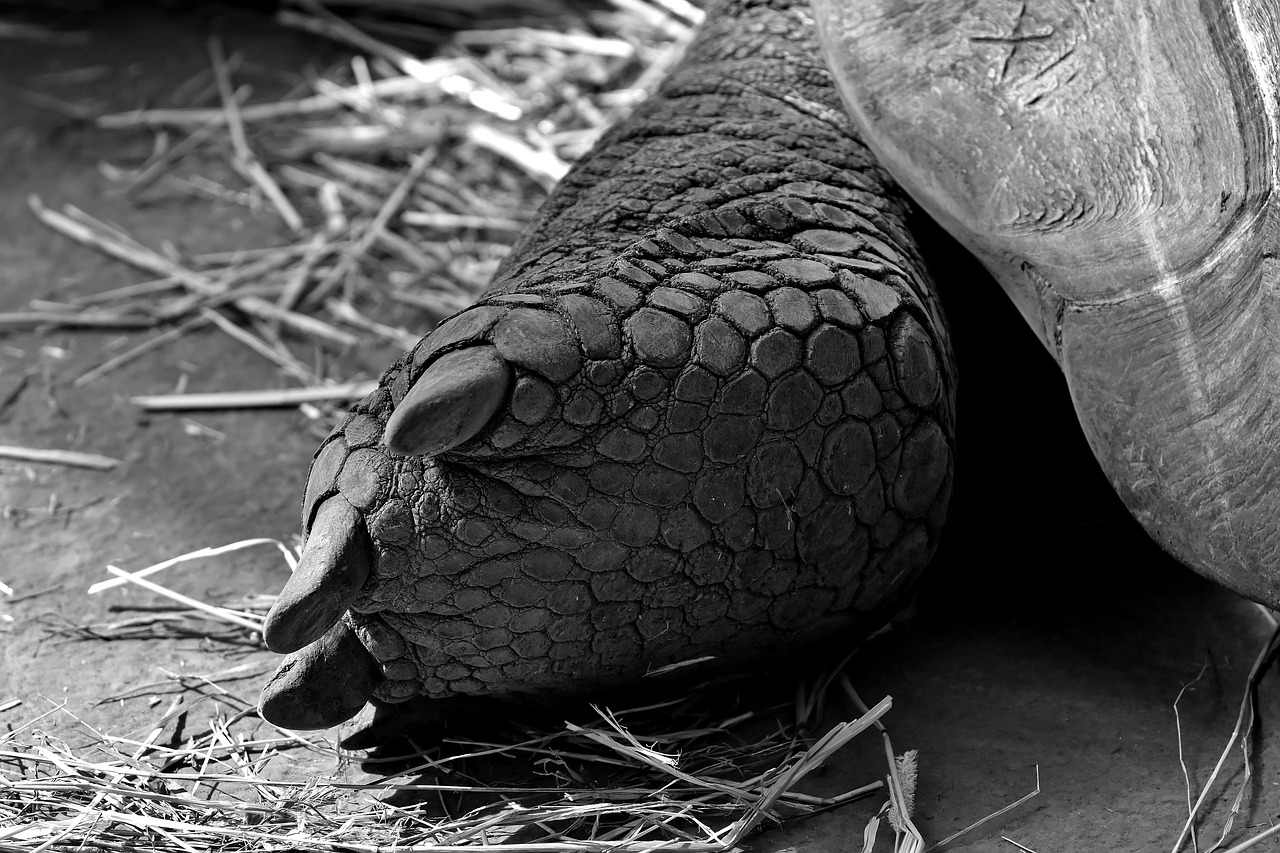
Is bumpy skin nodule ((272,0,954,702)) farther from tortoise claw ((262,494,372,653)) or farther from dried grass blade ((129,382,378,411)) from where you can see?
dried grass blade ((129,382,378,411))

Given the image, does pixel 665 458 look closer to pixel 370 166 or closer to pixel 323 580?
pixel 323 580

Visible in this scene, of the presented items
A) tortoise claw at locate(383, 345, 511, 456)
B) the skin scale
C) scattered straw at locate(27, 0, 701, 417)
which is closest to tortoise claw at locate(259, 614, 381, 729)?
the skin scale

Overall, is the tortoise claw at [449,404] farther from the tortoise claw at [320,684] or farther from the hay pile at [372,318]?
the hay pile at [372,318]

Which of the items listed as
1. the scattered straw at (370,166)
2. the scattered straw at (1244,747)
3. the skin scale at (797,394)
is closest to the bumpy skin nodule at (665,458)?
the skin scale at (797,394)

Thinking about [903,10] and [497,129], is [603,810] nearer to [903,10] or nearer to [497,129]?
[903,10]

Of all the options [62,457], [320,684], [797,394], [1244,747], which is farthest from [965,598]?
[62,457]
